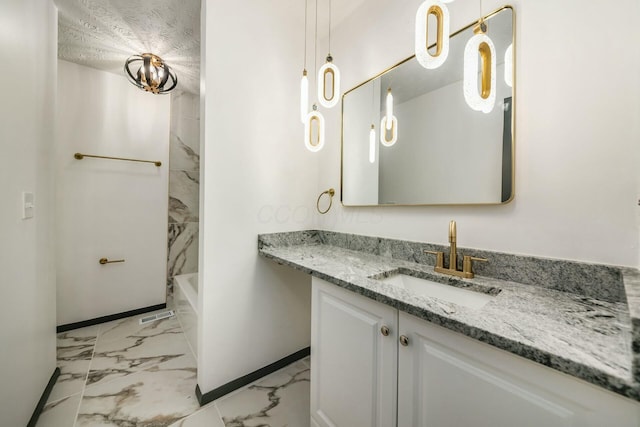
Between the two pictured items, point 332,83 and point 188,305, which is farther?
point 188,305

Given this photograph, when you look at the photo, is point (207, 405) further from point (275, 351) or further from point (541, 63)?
point (541, 63)

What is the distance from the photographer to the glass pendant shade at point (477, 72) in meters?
0.83

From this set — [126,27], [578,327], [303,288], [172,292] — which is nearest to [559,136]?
[578,327]

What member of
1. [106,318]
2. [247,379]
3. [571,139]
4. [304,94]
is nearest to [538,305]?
[571,139]

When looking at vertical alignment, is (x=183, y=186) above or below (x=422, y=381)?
above

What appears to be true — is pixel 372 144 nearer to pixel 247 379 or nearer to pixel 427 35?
pixel 427 35

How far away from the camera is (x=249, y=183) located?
1.52 m

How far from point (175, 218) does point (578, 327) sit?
10.2ft

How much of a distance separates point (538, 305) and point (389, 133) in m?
1.08

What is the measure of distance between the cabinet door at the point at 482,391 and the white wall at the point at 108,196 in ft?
8.85

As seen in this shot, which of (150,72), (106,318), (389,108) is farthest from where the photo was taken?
(106,318)

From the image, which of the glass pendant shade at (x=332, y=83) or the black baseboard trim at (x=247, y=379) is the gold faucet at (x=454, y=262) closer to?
the glass pendant shade at (x=332, y=83)

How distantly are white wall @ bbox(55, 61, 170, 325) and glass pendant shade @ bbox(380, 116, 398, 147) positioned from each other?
233 centimetres

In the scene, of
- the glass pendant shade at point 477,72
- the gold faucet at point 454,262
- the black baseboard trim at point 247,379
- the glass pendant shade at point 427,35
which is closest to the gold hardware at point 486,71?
the glass pendant shade at point 477,72
